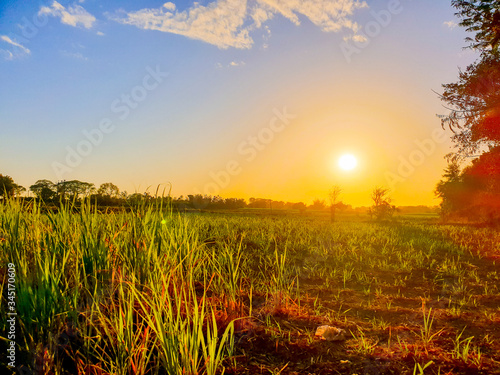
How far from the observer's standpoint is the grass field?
2.48 meters

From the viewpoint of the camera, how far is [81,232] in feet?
12.3

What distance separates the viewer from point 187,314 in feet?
7.63

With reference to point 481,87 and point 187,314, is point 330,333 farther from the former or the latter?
point 481,87

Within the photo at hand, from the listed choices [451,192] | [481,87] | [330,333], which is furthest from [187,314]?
[451,192]

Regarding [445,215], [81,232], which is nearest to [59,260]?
[81,232]

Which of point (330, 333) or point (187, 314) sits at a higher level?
point (187, 314)

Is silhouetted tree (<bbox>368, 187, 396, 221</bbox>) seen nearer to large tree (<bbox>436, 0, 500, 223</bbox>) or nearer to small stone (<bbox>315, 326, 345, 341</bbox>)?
large tree (<bbox>436, 0, 500, 223</bbox>)

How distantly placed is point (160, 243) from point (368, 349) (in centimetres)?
228

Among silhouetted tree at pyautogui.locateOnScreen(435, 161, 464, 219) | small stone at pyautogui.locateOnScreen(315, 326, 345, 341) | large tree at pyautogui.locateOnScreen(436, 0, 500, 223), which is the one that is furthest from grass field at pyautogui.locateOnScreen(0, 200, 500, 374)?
silhouetted tree at pyautogui.locateOnScreen(435, 161, 464, 219)

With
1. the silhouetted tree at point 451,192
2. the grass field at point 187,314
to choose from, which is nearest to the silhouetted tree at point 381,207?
the silhouetted tree at point 451,192

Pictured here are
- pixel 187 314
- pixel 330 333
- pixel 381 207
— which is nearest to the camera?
pixel 187 314

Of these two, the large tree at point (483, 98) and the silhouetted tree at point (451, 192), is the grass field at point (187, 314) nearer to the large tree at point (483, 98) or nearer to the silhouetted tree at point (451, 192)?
the large tree at point (483, 98)

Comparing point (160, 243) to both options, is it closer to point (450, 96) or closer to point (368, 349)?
point (368, 349)

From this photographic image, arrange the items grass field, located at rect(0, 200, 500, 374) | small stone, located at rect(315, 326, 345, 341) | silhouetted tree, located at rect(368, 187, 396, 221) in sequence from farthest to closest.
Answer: silhouetted tree, located at rect(368, 187, 396, 221) < small stone, located at rect(315, 326, 345, 341) < grass field, located at rect(0, 200, 500, 374)
